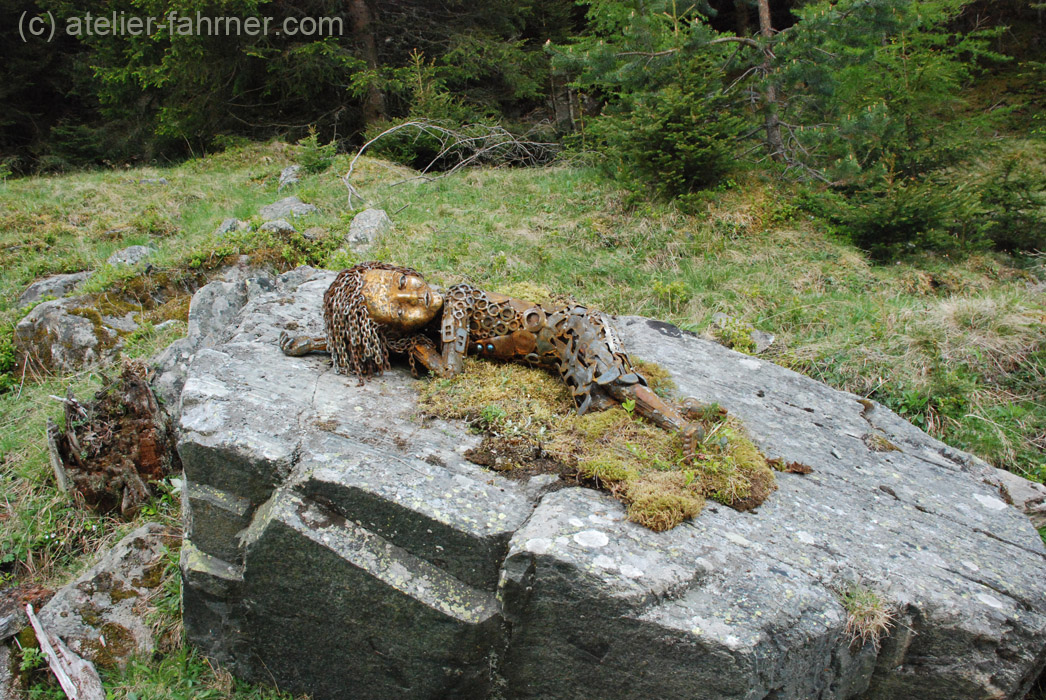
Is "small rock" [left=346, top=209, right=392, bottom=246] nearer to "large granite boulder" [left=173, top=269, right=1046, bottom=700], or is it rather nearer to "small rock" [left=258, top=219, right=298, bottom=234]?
"small rock" [left=258, top=219, right=298, bottom=234]

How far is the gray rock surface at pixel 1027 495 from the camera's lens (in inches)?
161

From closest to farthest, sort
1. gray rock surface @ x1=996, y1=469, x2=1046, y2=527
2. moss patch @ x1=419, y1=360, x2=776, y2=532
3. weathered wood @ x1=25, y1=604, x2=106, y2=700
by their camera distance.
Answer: moss patch @ x1=419, y1=360, x2=776, y2=532
weathered wood @ x1=25, y1=604, x2=106, y2=700
gray rock surface @ x1=996, y1=469, x2=1046, y2=527

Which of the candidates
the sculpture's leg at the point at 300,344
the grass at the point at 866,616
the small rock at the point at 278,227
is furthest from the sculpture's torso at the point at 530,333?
the small rock at the point at 278,227

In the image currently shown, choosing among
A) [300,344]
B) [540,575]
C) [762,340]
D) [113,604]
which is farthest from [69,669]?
[762,340]

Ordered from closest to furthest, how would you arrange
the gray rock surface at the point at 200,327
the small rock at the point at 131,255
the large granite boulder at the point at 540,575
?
the large granite boulder at the point at 540,575 < the gray rock surface at the point at 200,327 < the small rock at the point at 131,255

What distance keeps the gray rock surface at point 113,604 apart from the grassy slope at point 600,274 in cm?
23

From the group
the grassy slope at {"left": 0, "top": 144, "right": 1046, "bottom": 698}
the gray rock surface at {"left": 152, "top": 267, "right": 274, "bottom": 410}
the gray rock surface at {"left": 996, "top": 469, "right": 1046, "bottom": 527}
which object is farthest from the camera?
the grassy slope at {"left": 0, "top": 144, "right": 1046, "bottom": 698}

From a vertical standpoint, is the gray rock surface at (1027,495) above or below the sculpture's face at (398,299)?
below

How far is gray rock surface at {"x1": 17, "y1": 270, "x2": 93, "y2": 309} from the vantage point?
7770mm

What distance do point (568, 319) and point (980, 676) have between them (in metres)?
2.70

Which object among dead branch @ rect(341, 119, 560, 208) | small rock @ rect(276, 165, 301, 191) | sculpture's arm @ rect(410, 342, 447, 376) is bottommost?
sculpture's arm @ rect(410, 342, 447, 376)

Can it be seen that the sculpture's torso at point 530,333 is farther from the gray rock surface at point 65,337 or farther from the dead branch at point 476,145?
the dead branch at point 476,145

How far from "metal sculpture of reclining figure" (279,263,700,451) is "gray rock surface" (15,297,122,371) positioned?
12.6 feet

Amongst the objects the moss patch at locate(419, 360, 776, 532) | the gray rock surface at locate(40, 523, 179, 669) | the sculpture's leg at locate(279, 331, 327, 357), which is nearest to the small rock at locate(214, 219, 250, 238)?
the sculpture's leg at locate(279, 331, 327, 357)
